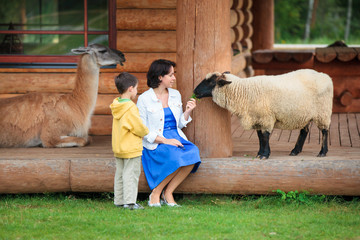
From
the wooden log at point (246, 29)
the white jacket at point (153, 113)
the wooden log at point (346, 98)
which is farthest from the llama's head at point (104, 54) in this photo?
the wooden log at point (246, 29)

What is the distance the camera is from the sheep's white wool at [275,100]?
231 inches

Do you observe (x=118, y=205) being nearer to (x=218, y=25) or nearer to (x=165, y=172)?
(x=165, y=172)

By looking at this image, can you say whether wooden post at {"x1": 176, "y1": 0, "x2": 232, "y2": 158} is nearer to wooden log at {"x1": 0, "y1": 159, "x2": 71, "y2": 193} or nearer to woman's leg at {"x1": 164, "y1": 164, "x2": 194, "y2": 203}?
woman's leg at {"x1": 164, "y1": 164, "x2": 194, "y2": 203}

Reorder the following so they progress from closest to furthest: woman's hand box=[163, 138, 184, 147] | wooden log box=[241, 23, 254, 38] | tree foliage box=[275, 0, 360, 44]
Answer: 1. woman's hand box=[163, 138, 184, 147]
2. wooden log box=[241, 23, 254, 38]
3. tree foliage box=[275, 0, 360, 44]

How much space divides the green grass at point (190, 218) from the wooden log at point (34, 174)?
0.57 ft

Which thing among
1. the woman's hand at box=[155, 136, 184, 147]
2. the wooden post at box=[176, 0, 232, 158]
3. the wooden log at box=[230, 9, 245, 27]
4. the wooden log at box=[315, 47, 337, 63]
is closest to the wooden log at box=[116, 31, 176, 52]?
the wooden post at box=[176, 0, 232, 158]

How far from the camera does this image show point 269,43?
15383mm

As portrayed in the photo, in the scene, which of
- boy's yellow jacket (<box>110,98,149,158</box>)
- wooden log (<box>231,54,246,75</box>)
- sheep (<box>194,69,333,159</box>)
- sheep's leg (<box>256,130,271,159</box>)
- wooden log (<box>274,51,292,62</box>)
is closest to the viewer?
boy's yellow jacket (<box>110,98,149,158</box>)

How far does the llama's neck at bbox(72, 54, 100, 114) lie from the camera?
7234 mm

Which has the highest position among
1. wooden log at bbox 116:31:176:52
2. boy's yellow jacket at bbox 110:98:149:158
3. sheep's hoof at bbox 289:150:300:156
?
wooden log at bbox 116:31:176:52

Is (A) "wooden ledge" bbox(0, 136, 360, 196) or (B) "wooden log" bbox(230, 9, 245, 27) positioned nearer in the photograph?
(A) "wooden ledge" bbox(0, 136, 360, 196)

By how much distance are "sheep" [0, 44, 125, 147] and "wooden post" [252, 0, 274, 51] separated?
8.78 metres

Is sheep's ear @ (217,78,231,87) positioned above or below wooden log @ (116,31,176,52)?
below

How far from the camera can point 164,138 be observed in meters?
5.68
